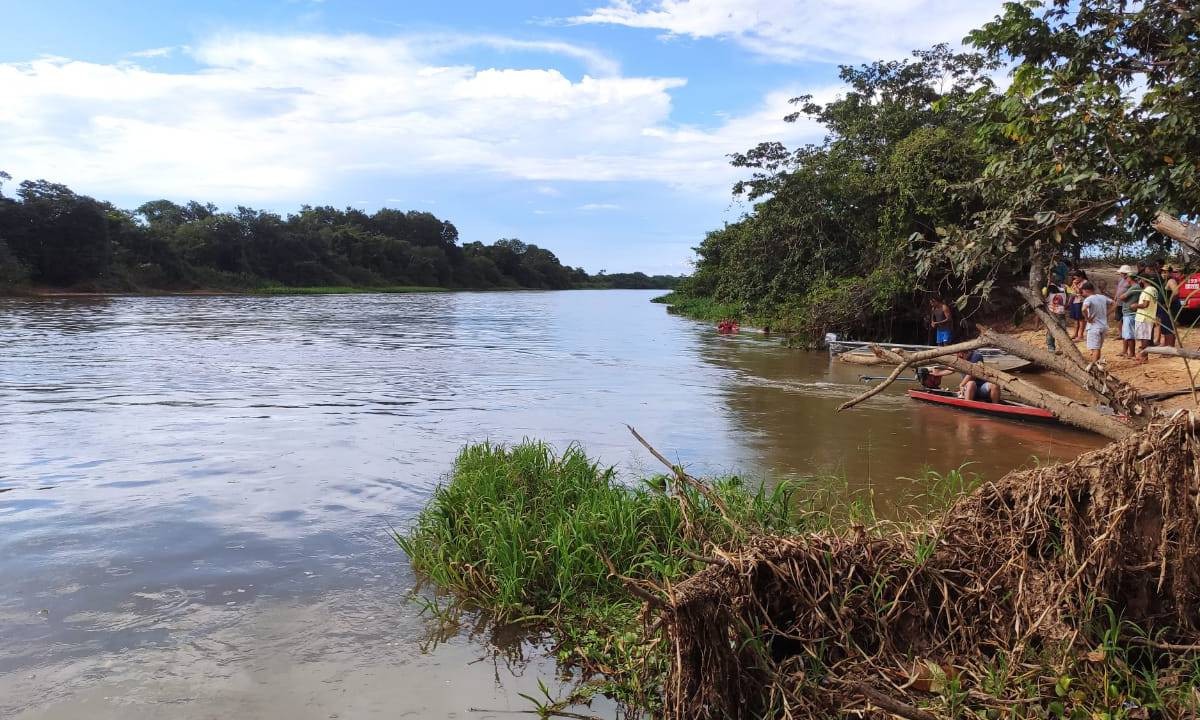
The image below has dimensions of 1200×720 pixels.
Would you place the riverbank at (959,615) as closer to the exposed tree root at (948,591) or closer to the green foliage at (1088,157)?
the exposed tree root at (948,591)

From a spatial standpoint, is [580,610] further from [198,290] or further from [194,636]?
[198,290]

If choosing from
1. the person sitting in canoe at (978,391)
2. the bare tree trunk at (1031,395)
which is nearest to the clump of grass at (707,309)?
the person sitting in canoe at (978,391)

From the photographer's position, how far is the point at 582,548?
4.38m

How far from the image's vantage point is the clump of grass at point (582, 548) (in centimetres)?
376

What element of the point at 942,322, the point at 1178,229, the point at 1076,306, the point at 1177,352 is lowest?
the point at 942,322

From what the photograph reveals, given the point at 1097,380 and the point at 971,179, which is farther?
the point at 971,179

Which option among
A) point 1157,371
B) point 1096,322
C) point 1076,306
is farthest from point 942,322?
point 1076,306

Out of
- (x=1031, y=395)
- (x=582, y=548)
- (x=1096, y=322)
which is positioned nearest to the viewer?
(x=1031, y=395)

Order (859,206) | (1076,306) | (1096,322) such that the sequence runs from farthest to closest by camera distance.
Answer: (859,206) → (1076,306) → (1096,322)

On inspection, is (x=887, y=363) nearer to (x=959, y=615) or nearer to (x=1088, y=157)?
(x=1088, y=157)

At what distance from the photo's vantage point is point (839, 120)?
24234 mm

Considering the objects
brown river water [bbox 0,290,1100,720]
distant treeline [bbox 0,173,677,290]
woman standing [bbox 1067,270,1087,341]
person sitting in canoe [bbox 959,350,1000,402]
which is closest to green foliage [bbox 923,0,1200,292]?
brown river water [bbox 0,290,1100,720]

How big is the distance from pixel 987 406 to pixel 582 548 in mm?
8086

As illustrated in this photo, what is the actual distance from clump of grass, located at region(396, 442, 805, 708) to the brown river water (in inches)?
9.5
